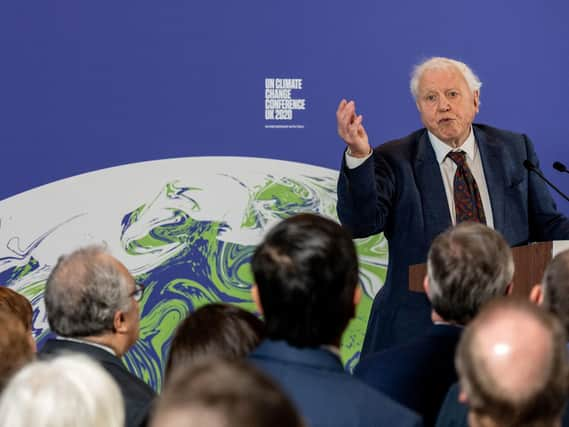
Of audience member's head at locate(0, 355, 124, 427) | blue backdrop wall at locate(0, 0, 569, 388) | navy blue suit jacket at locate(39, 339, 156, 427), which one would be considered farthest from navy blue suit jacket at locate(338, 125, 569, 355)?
audience member's head at locate(0, 355, 124, 427)

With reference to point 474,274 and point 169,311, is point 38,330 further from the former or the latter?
point 474,274

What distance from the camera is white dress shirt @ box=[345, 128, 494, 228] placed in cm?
505

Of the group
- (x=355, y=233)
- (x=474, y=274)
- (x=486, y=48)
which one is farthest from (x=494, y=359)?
(x=486, y=48)

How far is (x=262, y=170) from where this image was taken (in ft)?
16.8

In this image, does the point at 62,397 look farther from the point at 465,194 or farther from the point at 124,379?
the point at 465,194

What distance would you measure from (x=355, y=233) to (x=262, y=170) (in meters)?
0.61

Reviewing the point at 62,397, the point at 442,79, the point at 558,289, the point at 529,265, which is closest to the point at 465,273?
the point at 558,289

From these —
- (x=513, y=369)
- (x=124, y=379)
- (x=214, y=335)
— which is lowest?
(x=124, y=379)

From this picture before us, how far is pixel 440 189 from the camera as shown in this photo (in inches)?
199

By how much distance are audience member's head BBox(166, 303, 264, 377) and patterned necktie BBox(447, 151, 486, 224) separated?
2.72 meters

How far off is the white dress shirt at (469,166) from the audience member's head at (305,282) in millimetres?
2907

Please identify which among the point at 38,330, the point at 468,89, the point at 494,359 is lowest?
the point at 38,330

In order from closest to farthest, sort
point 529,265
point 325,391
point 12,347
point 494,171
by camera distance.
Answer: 1. point 325,391
2. point 12,347
3. point 529,265
4. point 494,171

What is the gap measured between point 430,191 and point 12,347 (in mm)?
3016
